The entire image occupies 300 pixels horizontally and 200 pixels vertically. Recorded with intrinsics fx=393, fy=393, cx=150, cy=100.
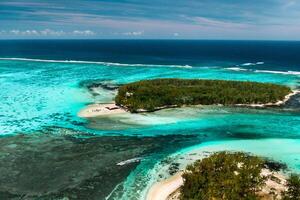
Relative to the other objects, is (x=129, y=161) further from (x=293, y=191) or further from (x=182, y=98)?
(x=182, y=98)

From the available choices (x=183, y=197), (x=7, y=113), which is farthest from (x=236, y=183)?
(x=7, y=113)

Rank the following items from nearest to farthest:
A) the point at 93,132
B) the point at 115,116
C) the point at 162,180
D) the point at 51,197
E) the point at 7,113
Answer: the point at 51,197 < the point at 162,180 < the point at 93,132 < the point at 115,116 < the point at 7,113

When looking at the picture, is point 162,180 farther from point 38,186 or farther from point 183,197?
point 38,186

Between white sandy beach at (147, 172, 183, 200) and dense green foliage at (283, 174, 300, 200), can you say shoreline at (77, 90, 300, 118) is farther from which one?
dense green foliage at (283, 174, 300, 200)

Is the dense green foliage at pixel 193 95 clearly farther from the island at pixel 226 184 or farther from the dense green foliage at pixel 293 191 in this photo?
Result: the dense green foliage at pixel 293 191

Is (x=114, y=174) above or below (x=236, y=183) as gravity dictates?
below

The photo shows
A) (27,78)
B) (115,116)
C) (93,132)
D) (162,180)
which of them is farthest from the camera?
(27,78)

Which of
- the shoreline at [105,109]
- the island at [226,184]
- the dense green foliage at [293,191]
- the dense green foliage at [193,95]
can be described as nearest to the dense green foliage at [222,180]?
the island at [226,184]
